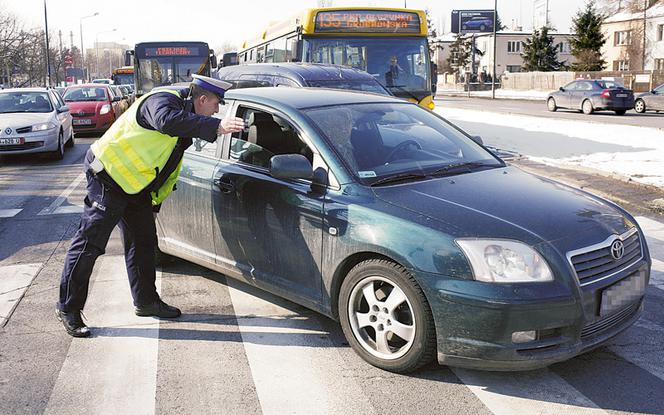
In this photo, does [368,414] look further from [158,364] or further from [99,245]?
[99,245]

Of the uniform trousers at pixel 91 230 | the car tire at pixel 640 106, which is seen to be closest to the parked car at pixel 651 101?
the car tire at pixel 640 106

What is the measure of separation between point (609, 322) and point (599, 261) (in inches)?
14.2

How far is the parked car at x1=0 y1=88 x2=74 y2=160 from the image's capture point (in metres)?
13.8

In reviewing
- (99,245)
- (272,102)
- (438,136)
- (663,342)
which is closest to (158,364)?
(99,245)

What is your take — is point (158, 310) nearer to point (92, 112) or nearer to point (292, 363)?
point (292, 363)

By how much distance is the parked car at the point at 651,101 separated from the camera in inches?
1067

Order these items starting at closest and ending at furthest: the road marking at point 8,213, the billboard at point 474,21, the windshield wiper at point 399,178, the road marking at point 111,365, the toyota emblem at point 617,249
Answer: the road marking at point 111,365
the toyota emblem at point 617,249
the windshield wiper at point 399,178
the road marking at point 8,213
the billboard at point 474,21

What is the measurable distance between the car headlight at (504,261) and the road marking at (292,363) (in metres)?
0.93

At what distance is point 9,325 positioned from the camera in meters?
4.80

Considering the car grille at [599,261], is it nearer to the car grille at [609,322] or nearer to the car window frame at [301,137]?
the car grille at [609,322]

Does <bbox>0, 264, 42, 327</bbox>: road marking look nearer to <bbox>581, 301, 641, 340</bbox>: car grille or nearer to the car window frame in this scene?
the car window frame

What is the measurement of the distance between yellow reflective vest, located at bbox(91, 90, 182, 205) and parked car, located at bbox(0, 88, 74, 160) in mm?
10413

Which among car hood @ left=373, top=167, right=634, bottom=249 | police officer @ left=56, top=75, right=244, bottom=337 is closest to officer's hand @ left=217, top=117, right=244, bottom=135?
police officer @ left=56, top=75, right=244, bottom=337

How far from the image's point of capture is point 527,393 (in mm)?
3693
